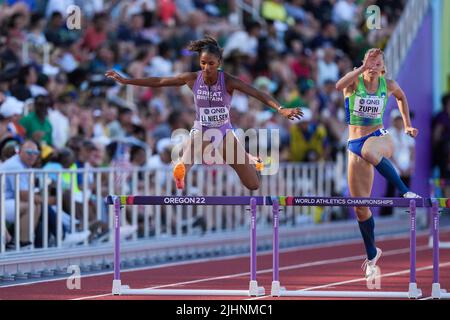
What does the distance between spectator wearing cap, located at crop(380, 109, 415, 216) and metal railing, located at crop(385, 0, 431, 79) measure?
1.56 metres

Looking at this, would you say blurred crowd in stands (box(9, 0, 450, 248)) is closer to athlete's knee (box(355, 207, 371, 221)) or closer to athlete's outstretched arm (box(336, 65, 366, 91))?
athlete's outstretched arm (box(336, 65, 366, 91))

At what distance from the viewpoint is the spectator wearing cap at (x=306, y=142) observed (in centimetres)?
2247

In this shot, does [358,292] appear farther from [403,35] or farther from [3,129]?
[403,35]

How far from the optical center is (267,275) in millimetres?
16203

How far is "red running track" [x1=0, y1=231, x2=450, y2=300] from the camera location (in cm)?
1407

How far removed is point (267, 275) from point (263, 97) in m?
3.64

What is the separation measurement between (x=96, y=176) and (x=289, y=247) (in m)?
4.51

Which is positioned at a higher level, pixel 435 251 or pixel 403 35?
pixel 403 35

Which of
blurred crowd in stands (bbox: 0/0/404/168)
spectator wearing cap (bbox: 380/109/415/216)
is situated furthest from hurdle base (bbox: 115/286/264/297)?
spectator wearing cap (bbox: 380/109/415/216)

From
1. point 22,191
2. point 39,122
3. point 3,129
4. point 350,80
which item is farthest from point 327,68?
point 350,80

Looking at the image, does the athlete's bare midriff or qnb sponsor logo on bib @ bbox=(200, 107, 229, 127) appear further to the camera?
the athlete's bare midriff

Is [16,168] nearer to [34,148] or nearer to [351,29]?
[34,148]

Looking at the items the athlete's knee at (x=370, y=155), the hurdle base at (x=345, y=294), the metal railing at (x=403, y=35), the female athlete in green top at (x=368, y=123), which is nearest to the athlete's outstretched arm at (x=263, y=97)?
the female athlete in green top at (x=368, y=123)
